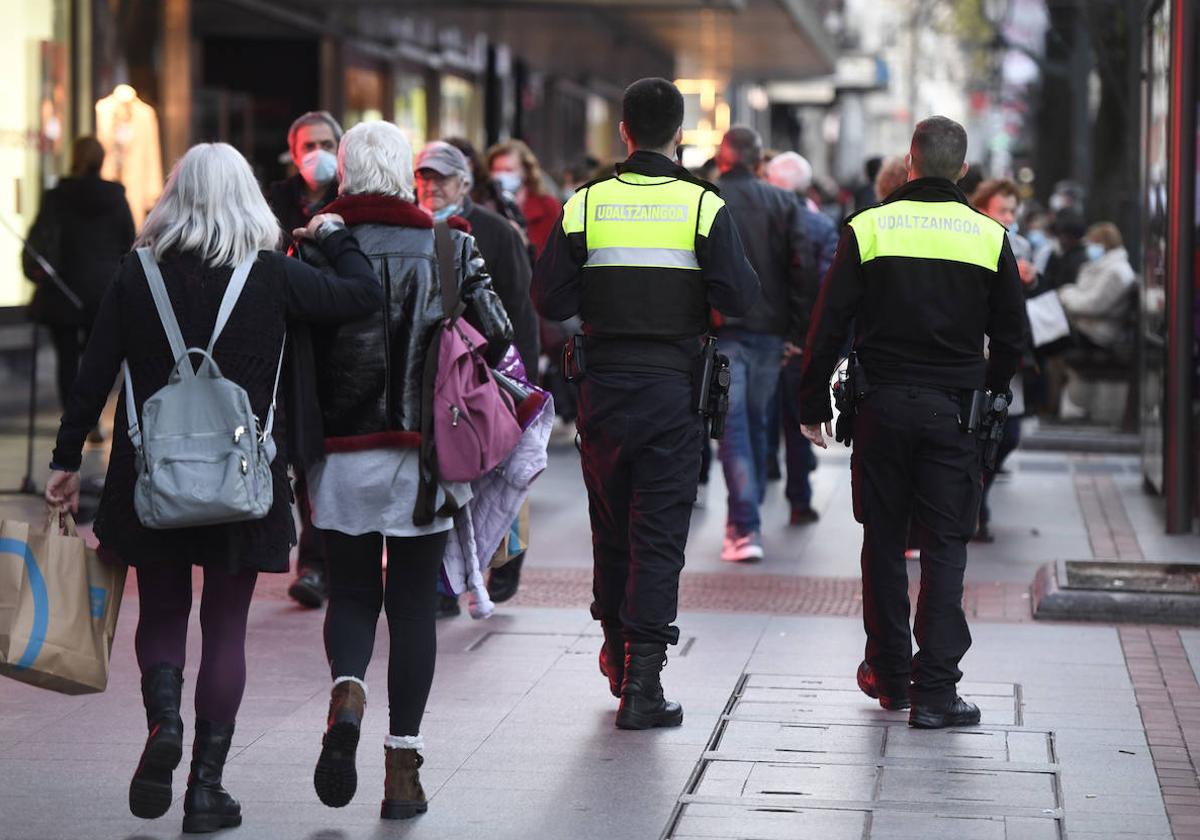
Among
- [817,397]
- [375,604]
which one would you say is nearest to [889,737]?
[817,397]

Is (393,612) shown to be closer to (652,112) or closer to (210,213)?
(210,213)

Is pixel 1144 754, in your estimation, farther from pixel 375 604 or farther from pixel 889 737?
pixel 375 604

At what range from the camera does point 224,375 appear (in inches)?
204

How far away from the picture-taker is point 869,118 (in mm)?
106625

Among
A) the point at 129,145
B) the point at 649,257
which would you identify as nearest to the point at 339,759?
the point at 649,257

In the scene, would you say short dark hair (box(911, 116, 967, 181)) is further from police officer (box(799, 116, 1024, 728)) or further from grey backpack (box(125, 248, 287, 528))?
grey backpack (box(125, 248, 287, 528))

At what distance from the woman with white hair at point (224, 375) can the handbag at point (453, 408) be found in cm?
25

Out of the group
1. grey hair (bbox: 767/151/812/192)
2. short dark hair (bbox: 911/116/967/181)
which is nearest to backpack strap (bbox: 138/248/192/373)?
short dark hair (bbox: 911/116/967/181)

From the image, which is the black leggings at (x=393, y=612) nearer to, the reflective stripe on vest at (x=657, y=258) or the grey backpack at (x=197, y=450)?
the grey backpack at (x=197, y=450)

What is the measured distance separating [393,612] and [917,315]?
200cm

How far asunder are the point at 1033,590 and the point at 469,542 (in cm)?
388

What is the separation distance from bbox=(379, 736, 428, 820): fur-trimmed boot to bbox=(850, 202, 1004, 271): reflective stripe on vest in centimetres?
220

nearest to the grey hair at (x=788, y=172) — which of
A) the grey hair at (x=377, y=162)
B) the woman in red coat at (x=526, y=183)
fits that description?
the woman in red coat at (x=526, y=183)

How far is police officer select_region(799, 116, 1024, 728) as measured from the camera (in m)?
6.55
